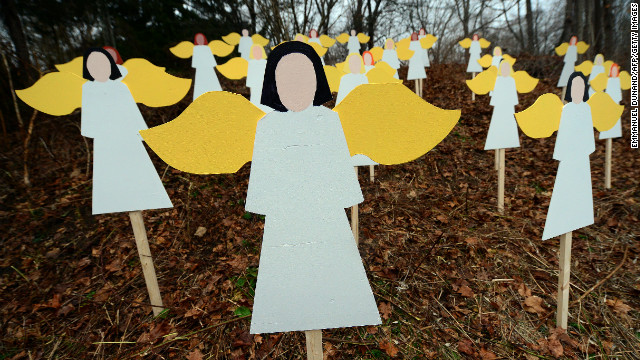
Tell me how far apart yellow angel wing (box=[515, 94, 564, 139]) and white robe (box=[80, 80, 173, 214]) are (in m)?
2.29

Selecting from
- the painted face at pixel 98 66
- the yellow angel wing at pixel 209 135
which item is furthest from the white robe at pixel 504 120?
the painted face at pixel 98 66

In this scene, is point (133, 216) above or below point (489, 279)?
above

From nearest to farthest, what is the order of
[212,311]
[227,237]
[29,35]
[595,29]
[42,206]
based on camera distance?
1. [212,311]
2. [227,237]
3. [42,206]
4. [29,35]
5. [595,29]

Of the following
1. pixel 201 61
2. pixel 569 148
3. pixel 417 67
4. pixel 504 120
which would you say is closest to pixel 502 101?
pixel 504 120

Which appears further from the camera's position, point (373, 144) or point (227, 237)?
point (227, 237)

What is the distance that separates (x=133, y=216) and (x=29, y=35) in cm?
491

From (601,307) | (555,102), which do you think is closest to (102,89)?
(555,102)

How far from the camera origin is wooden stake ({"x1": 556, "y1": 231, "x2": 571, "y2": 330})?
74.5 inches

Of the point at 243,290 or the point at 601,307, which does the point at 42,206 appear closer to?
the point at 243,290

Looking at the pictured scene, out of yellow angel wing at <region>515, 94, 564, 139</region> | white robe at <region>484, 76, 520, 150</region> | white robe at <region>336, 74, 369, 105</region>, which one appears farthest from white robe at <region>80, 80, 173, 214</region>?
white robe at <region>484, 76, 520, 150</region>

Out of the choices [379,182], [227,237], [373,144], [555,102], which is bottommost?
[227,237]

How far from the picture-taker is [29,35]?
4.77 m

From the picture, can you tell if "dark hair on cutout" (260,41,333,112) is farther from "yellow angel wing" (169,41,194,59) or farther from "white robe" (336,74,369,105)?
"yellow angel wing" (169,41,194,59)

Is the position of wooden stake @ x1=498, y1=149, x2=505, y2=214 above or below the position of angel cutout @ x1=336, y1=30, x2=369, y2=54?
below
